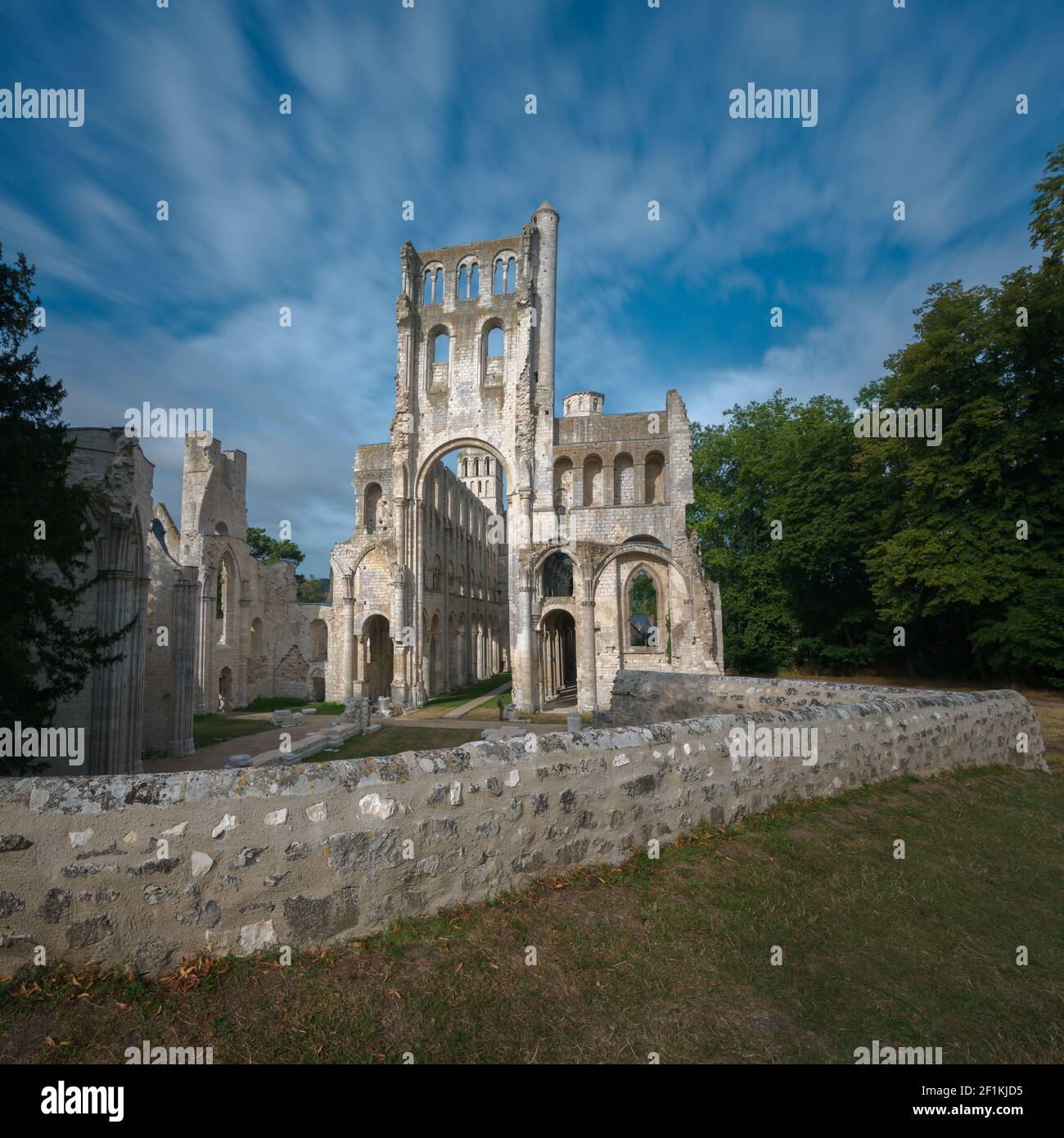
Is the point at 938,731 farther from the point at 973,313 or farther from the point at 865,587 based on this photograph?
the point at 865,587

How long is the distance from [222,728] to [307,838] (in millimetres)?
20782

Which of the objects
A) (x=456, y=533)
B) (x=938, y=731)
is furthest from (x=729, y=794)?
(x=456, y=533)

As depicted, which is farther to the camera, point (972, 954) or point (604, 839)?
point (604, 839)

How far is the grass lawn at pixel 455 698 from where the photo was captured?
24.7m

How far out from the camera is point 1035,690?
20.2 metres

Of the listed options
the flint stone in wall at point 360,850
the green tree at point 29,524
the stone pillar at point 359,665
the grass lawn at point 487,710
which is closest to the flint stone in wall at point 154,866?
the flint stone in wall at point 360,850

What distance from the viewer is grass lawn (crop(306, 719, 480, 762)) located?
16.8 metres

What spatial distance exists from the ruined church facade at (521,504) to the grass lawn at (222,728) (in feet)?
17.4

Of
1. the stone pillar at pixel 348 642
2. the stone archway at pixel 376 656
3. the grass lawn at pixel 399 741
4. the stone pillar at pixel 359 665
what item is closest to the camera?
the grass lawn at pixel 399 741

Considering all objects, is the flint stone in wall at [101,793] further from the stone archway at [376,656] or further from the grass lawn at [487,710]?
the stone archway at [376,656]

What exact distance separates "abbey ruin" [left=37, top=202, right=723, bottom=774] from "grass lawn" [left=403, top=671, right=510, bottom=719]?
37.5 inches

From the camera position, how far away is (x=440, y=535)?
32.8 meters
